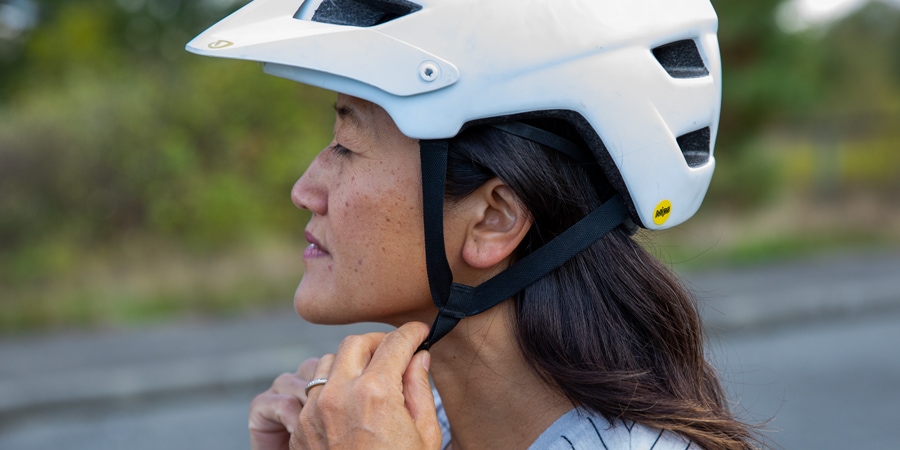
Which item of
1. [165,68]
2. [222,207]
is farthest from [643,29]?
[165,68]

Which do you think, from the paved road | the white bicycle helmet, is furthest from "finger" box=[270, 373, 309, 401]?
the paved road

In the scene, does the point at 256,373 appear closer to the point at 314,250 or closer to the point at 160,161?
the point at 160,161

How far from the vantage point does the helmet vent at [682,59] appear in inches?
78.7

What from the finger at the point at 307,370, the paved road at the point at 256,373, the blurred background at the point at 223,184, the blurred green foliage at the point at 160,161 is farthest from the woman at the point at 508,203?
the blurred green foliage at the point at 160,161

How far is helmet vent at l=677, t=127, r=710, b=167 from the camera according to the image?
6.76 feet

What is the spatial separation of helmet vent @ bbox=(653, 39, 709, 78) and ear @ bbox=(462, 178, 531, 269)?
46 cm

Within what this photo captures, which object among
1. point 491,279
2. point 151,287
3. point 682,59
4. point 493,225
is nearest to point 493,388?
point 491,279

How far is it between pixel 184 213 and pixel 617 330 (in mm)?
8862

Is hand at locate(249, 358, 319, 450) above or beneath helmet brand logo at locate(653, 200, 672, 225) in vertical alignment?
beneath

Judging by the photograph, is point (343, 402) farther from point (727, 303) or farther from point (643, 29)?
point (727, 303)

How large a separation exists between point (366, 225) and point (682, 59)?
763mm

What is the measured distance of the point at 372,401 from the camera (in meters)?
1.64

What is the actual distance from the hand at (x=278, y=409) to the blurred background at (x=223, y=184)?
5.37 m

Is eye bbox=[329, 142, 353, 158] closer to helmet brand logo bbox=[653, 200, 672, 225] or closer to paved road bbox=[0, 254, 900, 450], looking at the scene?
helmet brand logo bbox=[653, 200, 672, 225]
